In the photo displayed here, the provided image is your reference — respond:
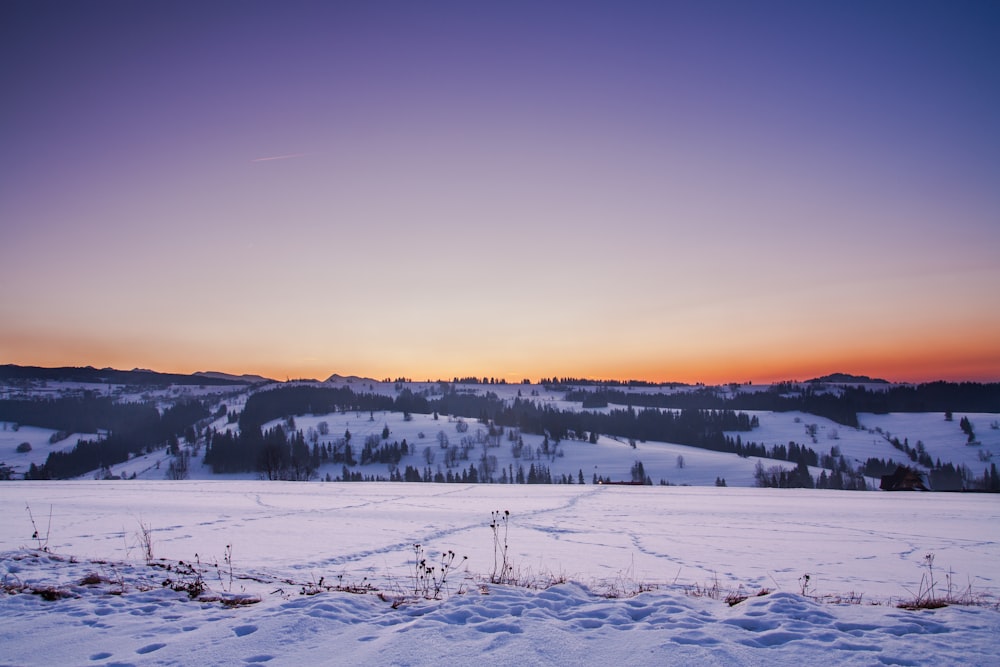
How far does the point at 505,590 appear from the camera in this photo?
348 inches

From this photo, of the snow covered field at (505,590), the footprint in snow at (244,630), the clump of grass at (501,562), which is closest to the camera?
the snow covered field at (505,590)

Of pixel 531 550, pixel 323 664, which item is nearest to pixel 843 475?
pixel 531 550

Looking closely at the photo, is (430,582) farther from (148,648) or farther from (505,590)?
(148,648)

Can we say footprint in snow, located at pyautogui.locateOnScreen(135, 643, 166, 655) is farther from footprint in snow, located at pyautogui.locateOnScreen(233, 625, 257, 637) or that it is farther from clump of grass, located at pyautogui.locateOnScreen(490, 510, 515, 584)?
clump of grass, located at pyautogui.locateOnScreen(490, 510, 515, 584)

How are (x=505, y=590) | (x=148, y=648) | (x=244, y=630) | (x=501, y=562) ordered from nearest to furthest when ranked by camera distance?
(x=148, y=648) → (x=244, y=630) → (x=505, y=590) → (x=501, y=562)

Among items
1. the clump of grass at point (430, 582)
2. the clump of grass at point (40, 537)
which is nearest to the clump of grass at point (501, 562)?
the clump of grass at point (430, 582)

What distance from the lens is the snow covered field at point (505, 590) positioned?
626cm

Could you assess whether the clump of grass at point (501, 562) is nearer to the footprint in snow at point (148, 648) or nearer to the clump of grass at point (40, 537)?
the footprint in snow at point (148, 648)

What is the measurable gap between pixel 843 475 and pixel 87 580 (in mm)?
175384

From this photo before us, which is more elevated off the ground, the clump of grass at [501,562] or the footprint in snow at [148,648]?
the footprint in snow at [148,648]

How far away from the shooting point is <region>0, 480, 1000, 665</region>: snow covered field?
6258 mm

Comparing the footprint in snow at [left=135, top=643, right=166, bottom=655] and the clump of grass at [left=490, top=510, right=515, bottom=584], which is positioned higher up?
the footprint in snow at [left=135, top=643, right=166, bottom=655]

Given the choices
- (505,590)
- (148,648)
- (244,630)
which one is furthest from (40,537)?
(505,590)

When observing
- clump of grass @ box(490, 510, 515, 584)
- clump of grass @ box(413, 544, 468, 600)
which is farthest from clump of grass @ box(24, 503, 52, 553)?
clump of grass @ box(490, 510, 515, 584)
